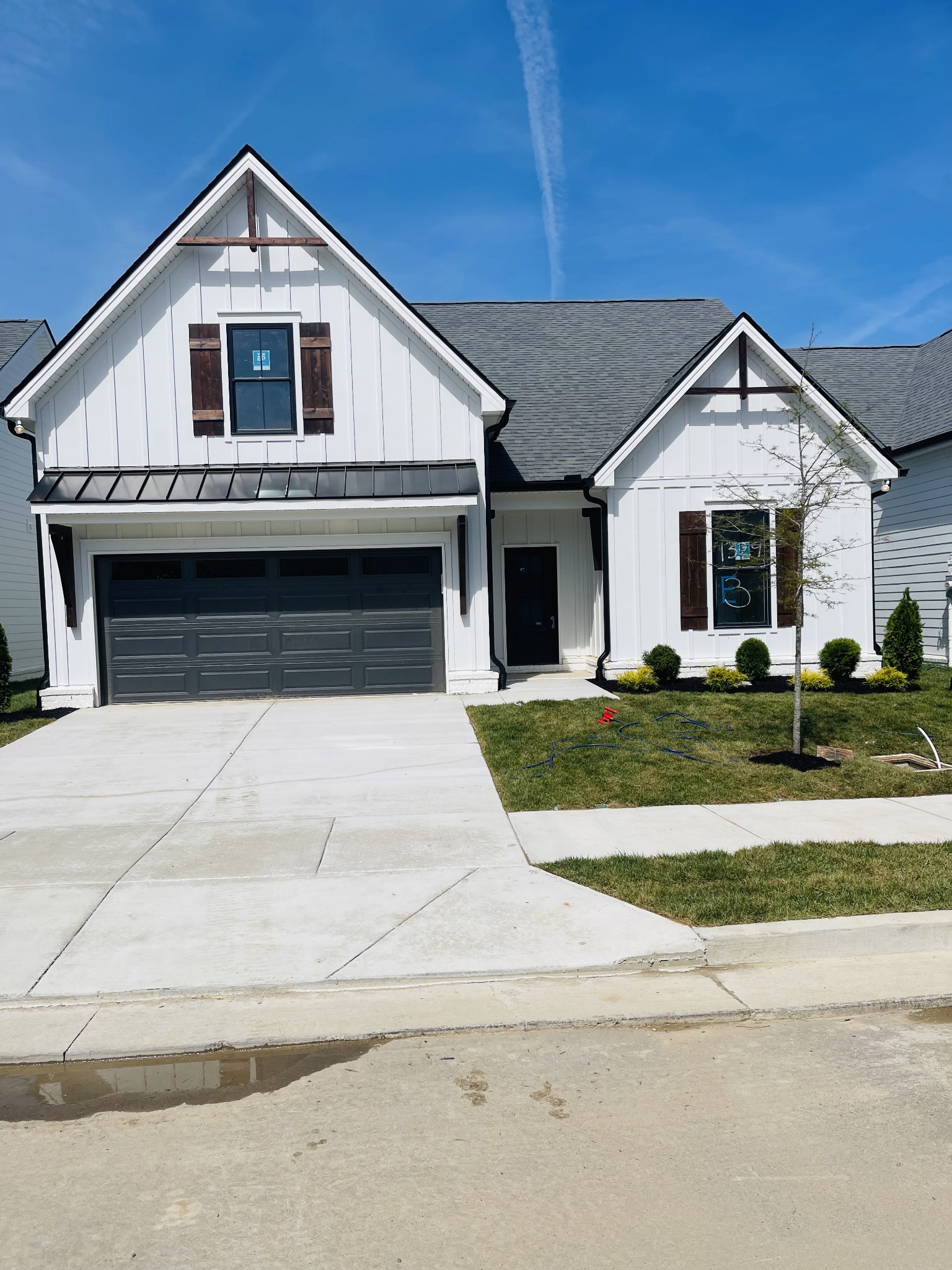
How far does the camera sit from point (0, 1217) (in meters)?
3.23

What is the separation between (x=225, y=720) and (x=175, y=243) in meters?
7.44

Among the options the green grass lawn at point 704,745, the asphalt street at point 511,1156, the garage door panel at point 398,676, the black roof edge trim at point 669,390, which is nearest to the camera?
the asphalt street at point 511,1156

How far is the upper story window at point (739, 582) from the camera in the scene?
15.4m

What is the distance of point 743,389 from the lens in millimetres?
15273

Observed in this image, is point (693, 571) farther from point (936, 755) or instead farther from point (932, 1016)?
point (932, 1016)

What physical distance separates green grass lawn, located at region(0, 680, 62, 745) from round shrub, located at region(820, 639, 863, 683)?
12055 millimetres

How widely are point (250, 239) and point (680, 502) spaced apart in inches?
317

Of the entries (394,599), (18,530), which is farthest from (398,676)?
(18,530)

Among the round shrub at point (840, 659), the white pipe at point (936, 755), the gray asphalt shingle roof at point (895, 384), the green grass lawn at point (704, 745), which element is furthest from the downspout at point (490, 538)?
the gray asphalt shingle roof at point (895, 384)

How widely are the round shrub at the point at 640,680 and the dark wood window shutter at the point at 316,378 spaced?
20.3ft

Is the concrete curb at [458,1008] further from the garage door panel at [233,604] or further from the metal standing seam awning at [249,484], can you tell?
the garage door panel at [233,604]

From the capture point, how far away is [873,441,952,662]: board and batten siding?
17906 millimetres

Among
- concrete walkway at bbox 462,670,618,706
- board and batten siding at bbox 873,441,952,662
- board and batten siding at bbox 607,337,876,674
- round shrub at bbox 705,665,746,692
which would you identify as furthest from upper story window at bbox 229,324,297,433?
board and batten siding at bbox 873,441,952,662

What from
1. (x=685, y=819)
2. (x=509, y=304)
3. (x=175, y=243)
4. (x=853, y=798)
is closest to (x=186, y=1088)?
(x=685, y=819)
